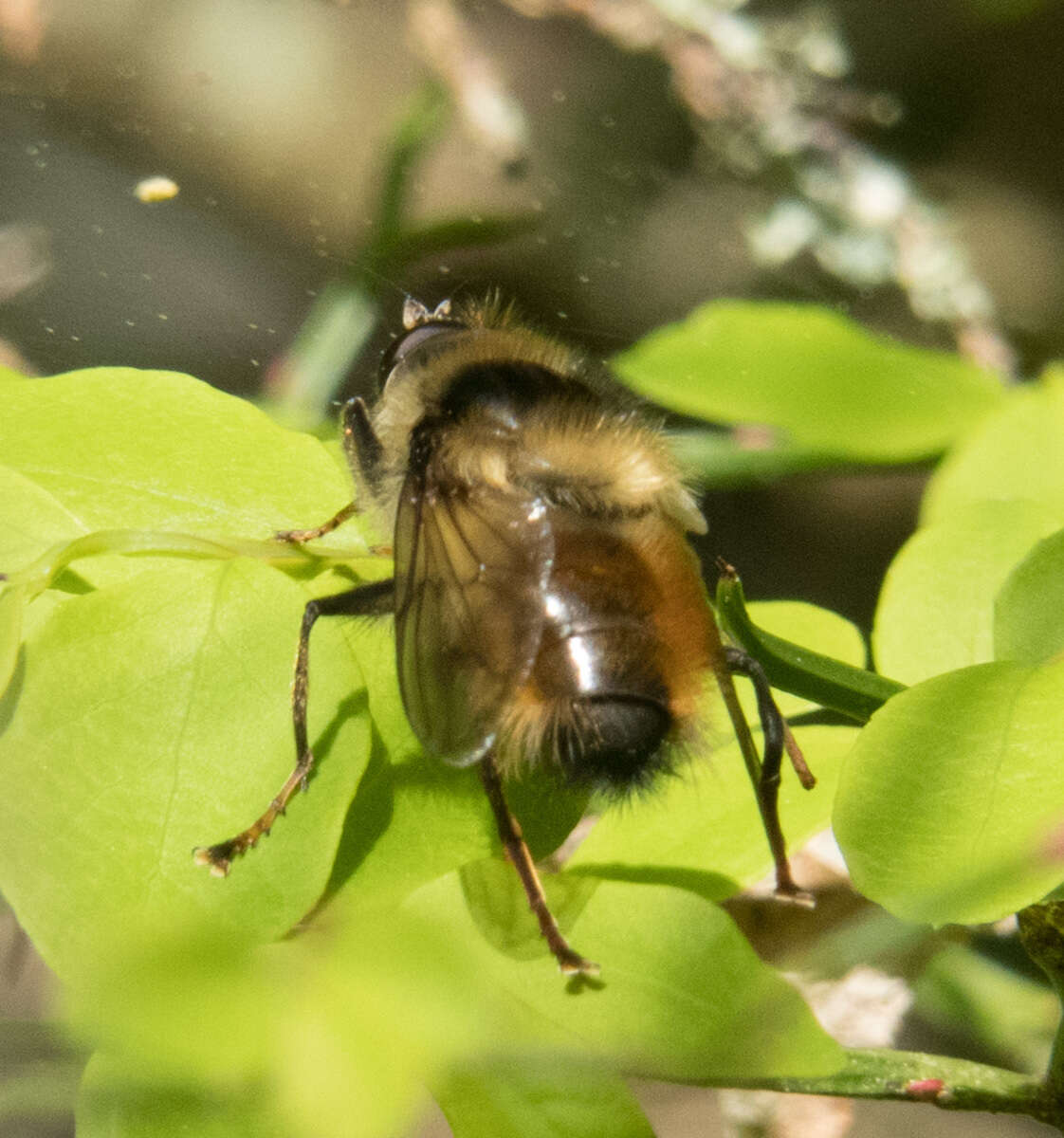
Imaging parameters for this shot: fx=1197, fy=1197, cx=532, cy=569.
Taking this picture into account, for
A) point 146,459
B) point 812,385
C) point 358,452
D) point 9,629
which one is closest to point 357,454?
point 358,452

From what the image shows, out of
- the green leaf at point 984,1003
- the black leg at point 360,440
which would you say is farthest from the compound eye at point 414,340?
the green leaf at point 984,1003

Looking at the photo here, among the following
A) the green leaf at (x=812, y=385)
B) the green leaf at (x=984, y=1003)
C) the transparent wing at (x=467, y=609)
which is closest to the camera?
the transparent wing at (x=467, y=609)

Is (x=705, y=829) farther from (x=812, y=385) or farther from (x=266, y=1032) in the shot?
(x=812, y=385)

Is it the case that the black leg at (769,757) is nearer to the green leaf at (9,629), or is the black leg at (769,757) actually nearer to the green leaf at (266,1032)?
the green leaf at (266,1032)

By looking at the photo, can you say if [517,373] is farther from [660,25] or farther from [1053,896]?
[660,25]

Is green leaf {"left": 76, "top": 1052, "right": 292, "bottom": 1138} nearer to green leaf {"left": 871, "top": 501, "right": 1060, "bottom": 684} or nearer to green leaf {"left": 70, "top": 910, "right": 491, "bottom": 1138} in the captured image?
green leaf {"left": 70, "top": 910, "right": 491, "bottom": 1138}
